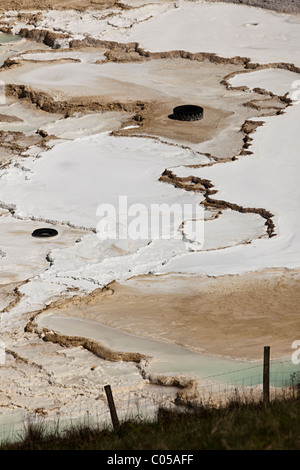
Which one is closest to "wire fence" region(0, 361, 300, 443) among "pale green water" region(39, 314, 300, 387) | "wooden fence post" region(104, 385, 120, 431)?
"pale green water" region(39, 314, 300, 387)

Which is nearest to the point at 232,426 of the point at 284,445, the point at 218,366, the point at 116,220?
the point at 284,445

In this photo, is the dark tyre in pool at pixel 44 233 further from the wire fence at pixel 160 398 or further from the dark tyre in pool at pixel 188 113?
the dark tyre in pool at pixel 188 113

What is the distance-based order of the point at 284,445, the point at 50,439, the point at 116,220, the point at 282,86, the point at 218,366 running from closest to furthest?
the point at 284,445
the point at 50,439
the point at 218,366
the point at 116,220
the point at 282,86

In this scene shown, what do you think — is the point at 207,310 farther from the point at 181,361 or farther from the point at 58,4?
the point at 58,4

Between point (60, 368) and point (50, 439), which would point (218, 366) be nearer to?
point (60, 368)

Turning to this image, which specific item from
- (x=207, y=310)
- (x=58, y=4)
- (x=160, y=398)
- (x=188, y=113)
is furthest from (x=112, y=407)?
(x=58, y=4)

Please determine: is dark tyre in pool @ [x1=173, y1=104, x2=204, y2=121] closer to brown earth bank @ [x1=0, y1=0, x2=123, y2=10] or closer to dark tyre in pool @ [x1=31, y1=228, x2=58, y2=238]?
dark tyre in pool @ [x1=31, y1=228, x2=58, y2=238]

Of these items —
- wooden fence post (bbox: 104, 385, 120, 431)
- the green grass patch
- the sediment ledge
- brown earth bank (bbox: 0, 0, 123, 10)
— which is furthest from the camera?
brown earth bank (bbox: 0, 0, 123, 10)
